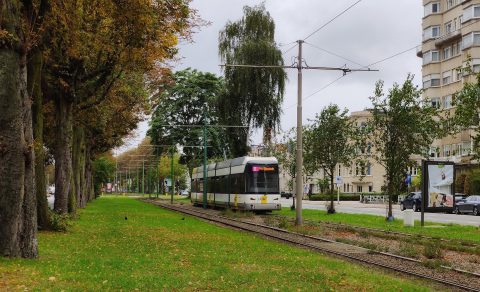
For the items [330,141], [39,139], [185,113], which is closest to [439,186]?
[330,141]

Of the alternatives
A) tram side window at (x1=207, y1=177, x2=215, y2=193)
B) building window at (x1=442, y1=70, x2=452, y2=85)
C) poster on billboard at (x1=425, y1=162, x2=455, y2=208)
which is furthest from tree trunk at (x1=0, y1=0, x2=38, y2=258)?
building window at (x1=442, y1=70, x2=452, y2=85)

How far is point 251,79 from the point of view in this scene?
161ft

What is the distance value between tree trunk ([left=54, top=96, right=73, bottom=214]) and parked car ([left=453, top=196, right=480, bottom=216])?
3036 centimetres

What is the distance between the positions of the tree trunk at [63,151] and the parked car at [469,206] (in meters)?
30.4

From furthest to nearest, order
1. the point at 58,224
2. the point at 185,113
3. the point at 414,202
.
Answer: the point at 185,113
the point at 414,202
the point at 58,224

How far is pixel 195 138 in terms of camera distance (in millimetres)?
67812

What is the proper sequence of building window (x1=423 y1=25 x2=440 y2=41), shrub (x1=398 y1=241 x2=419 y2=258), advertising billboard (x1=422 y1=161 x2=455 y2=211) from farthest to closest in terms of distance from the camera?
building window (x1=423 y1=25 x2=440 y2=41), advertising billboard (x1=422 y1=161 x2=455 y2=211), shrub (x1=398 y1=241 x2=419 y2=258)

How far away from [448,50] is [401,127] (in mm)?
45791

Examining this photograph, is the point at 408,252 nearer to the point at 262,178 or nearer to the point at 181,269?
the point at 181,269

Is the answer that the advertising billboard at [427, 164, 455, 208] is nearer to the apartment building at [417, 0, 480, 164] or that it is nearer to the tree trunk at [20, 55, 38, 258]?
the tree trunk at [20, 55, 38, 258]

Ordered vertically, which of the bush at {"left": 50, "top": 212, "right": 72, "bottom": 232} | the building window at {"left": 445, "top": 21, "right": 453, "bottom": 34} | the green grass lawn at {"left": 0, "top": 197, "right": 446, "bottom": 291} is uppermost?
the building window at {"left": 445, "top": 21, "right": 453, "bottom": 34}

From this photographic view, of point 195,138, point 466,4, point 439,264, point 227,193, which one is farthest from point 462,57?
point 439,264

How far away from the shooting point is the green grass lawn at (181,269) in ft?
33.1

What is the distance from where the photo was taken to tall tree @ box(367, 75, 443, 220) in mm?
30312
